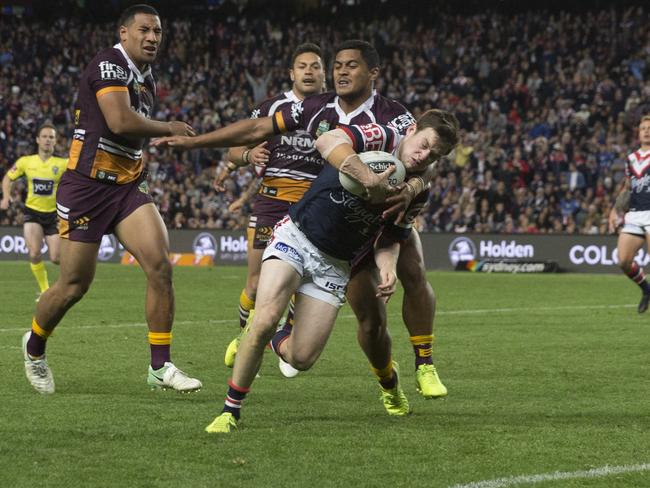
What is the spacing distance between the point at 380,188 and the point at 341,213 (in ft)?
1.59

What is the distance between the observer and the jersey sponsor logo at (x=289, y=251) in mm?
6727


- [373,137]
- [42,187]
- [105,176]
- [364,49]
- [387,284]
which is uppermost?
[364,49]

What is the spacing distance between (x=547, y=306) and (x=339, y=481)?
11676 mm

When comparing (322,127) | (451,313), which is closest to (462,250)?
(451,313)

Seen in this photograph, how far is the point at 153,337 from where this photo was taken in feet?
27.3

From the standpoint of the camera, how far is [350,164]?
631 centimetres

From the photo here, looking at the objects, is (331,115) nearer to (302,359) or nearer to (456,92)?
(302,359)

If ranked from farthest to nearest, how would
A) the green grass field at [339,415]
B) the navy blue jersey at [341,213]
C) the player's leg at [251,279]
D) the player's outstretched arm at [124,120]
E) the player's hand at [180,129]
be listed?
1. the player's leg at [251,279]
2. the player's outstretched arm at [124,120]
3. the player's hand at [180,129]
4. the navy blue jersey at [341,213]
5. the green grass field at [339,415]

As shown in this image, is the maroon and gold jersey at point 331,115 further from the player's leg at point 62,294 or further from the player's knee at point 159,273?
the player's leg at point 62,294

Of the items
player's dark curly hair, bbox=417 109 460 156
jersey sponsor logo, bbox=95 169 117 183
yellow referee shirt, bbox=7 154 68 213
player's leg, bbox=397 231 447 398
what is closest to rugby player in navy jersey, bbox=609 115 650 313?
player's leg, bbox=397 231 447 398

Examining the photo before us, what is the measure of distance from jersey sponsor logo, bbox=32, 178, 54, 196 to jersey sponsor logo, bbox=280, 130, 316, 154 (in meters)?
9.01

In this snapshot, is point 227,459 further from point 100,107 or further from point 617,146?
point 617,146

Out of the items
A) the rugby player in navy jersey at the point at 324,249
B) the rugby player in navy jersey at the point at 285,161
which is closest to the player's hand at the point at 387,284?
the rugby player in navy jersey at the point at 324,249

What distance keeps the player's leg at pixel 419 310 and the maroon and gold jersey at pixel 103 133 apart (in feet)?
6.53
